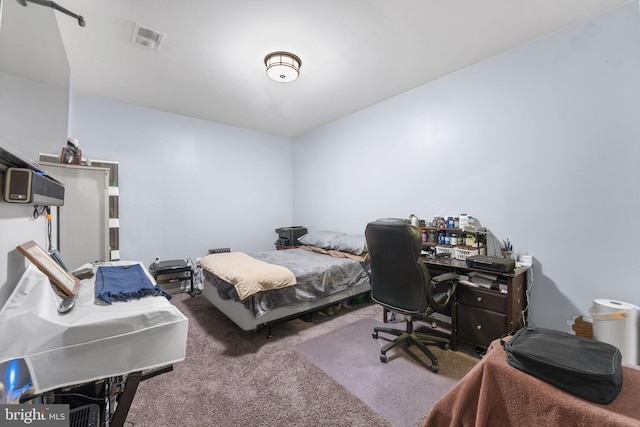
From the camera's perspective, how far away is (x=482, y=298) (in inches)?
88.1

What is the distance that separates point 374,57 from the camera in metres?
2.66

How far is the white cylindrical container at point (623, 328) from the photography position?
1787 mm

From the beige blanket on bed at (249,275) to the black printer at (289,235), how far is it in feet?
5.66

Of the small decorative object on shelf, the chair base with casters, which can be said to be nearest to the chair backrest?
the chair base with casters

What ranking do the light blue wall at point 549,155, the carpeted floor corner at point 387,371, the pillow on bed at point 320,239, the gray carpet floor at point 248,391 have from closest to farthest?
the gray carpet floor at point 248,391, the carpeted floor corner at point 387,371, the light blue wall at point 549,155, the pillow on bed at point 320,239

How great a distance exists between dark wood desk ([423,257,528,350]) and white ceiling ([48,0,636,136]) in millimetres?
2159

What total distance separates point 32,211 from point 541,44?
13.8 feet

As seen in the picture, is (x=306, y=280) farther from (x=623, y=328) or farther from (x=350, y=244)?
(x=623, y=328)

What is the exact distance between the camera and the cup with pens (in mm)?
2484

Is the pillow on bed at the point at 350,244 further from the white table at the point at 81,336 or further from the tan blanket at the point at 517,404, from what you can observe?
the white table at the point at 81,336

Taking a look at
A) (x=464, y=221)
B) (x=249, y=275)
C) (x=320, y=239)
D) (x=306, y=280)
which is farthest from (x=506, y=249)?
(x=249, y=275)

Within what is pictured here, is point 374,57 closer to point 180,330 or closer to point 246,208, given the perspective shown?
point 180,330

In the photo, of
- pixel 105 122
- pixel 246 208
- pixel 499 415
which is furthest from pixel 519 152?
pixel 105 122

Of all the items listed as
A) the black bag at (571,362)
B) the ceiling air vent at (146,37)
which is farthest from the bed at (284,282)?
the ceiling air vent at (146,37)
